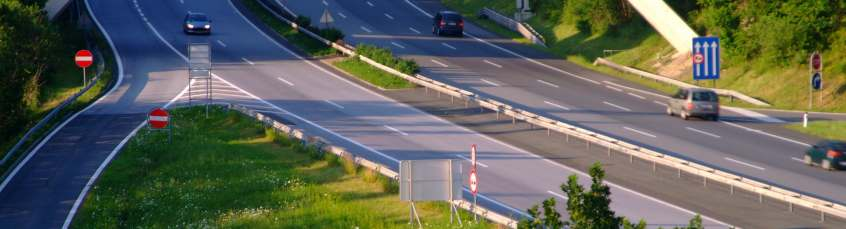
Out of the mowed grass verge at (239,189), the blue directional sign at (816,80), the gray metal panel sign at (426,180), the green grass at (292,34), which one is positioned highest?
the green grass at (292,34)

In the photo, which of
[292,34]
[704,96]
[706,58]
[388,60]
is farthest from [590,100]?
[292,34]

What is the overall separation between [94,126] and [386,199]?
19.8 metres

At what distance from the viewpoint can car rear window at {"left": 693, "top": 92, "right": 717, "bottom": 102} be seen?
4112 centimetres

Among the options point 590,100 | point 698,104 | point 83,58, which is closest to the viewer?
point 698,104

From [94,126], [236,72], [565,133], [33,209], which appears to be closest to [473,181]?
[33,209]

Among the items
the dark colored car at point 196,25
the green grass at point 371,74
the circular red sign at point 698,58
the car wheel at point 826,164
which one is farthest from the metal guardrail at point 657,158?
the dark colored car at point 196,25

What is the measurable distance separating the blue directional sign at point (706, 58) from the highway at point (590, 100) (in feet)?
7.02

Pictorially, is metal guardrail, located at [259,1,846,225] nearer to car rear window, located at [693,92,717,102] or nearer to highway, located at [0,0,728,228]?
highway, located at [0,0,728,228]

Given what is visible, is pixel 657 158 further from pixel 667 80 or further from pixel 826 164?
pixel 667 80

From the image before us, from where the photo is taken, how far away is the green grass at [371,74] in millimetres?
50250

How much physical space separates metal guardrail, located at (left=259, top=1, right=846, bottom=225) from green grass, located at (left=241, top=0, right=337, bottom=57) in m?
12.8

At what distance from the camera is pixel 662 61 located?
5594 centimetres

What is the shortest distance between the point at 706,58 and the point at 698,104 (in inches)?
266

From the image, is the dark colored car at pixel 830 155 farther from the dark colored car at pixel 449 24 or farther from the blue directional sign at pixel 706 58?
the dark colored car at pixel 449 24
